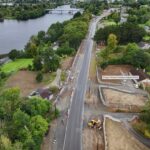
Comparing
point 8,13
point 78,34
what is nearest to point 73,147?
point 78,34

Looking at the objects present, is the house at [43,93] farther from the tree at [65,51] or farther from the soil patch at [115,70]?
the tree at [65,51]

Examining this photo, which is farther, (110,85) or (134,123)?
(110,85)

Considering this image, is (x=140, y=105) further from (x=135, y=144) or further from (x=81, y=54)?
(x=81, y=54)

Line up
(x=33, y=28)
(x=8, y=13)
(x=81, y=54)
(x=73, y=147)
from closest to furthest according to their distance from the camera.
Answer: (x=73, y=147) < (x=81, y=54) < (x=33, y=28) < (x=8, y=13)

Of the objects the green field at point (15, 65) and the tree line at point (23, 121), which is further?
the green field at point (15, 65)

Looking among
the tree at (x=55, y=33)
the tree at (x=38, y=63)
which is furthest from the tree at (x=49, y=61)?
the tree at (x=55, y=33)

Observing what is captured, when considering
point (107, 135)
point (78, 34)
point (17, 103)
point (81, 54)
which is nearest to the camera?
point (107, 135)
